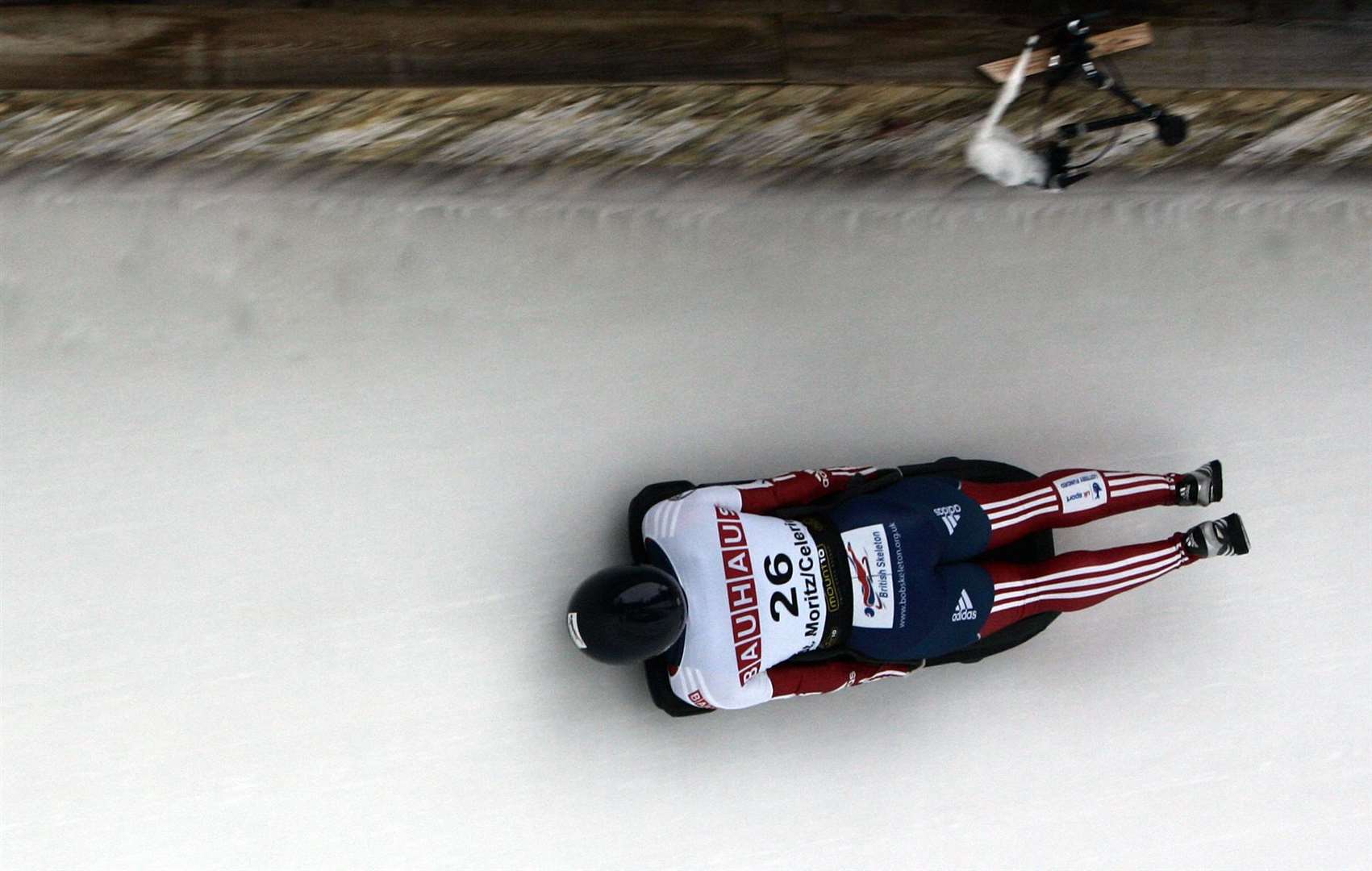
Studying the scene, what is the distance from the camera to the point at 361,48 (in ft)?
7.39

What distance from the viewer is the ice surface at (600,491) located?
2424mm

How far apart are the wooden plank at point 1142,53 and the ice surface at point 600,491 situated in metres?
0.52

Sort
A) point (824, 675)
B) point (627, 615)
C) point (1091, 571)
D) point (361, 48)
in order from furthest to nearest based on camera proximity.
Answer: point (1091, 571) < point (824, 675) < point (361, 48) < point (627, 615)

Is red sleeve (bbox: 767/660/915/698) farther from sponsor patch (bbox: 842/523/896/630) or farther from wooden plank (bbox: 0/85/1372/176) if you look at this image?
wooden plank (bbox: 0/85/1372/176)

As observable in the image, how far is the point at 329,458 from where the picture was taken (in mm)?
2553

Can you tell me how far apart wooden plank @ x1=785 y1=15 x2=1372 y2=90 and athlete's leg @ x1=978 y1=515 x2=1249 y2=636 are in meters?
1.09

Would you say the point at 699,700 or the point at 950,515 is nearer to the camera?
the point at 699,700

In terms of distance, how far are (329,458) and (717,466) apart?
0.94m

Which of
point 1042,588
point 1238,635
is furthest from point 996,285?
point 1238,635

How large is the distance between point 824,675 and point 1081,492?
0.81m

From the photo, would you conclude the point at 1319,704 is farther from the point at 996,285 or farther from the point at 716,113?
the point at 716,113

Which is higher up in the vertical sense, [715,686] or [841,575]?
[841,575]

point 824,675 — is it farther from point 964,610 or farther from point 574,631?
point 574,631

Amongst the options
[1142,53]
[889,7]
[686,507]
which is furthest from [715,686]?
[1142,53]
